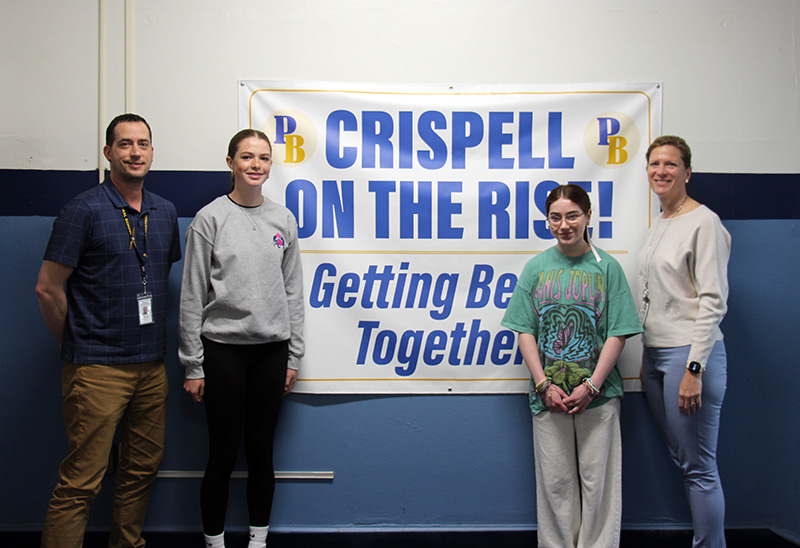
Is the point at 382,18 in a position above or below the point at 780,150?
above

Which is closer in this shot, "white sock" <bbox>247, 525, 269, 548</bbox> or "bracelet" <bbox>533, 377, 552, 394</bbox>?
"bracelet" <bbox>533, 377, 552, 394</bbox>

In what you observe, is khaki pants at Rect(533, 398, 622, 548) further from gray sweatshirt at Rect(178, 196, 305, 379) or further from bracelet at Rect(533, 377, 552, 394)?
gray sweatshirt at Rect(178, 196, 305, 379)

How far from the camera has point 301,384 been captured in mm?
2041

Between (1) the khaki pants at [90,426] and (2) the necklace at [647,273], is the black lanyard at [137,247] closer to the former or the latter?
(1) the khaki pants at [90,426]

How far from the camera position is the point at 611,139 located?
206 cm

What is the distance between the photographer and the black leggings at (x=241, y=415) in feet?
5.70

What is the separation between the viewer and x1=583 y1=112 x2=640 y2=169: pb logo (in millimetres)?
2057

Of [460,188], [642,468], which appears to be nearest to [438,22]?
[460,188]

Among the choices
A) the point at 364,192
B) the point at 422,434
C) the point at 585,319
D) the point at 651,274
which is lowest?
the point at 422,434

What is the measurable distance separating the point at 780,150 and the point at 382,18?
181 centimetres

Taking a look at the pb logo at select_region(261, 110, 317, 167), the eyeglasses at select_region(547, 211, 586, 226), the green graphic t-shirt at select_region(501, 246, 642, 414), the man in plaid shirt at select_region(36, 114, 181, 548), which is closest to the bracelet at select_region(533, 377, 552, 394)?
the green graphic t-shirt at select_region(501, 246, 642, 414)

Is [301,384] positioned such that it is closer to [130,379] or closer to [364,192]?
[130,379]

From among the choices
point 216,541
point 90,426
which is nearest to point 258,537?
point 216,541

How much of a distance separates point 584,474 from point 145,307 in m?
1.70
